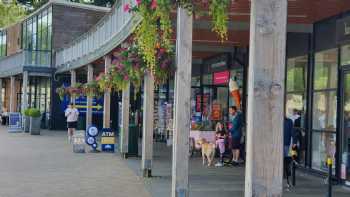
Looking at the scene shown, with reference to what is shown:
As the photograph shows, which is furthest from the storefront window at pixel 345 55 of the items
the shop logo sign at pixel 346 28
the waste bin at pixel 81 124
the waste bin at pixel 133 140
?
the waste bin at pixel 81 124

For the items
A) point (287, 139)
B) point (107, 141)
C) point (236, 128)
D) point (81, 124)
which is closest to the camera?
point (287, 139)

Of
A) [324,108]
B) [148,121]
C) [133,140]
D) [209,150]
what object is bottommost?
[209,150]

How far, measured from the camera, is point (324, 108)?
13531 millimetres

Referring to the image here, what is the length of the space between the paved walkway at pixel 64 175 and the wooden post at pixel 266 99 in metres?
7.29

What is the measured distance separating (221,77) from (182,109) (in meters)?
12.1

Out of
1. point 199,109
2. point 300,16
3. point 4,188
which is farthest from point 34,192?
point 199,109

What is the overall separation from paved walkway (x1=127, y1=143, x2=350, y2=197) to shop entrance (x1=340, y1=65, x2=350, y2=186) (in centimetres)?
36

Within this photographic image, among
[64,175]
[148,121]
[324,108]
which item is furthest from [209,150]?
[64,175]

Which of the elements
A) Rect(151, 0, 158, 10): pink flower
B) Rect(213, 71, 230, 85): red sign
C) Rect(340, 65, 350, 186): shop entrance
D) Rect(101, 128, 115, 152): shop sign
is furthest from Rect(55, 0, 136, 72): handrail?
Rect(151, 0, 158, 10): pink flower

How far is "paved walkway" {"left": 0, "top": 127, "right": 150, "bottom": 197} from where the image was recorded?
11.1 metres

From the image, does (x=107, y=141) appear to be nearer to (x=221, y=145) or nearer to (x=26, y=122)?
(x=221, y=145)

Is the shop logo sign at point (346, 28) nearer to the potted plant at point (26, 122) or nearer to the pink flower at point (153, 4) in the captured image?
the pink flower at point (153, 4)

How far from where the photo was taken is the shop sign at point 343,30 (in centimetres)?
1225

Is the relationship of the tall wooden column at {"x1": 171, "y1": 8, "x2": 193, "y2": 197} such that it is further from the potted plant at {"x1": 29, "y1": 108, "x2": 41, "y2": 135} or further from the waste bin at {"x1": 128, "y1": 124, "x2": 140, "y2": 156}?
the potted plant at {"x1": 29, "y1": 108, "x2": 41, "y2": 135}
